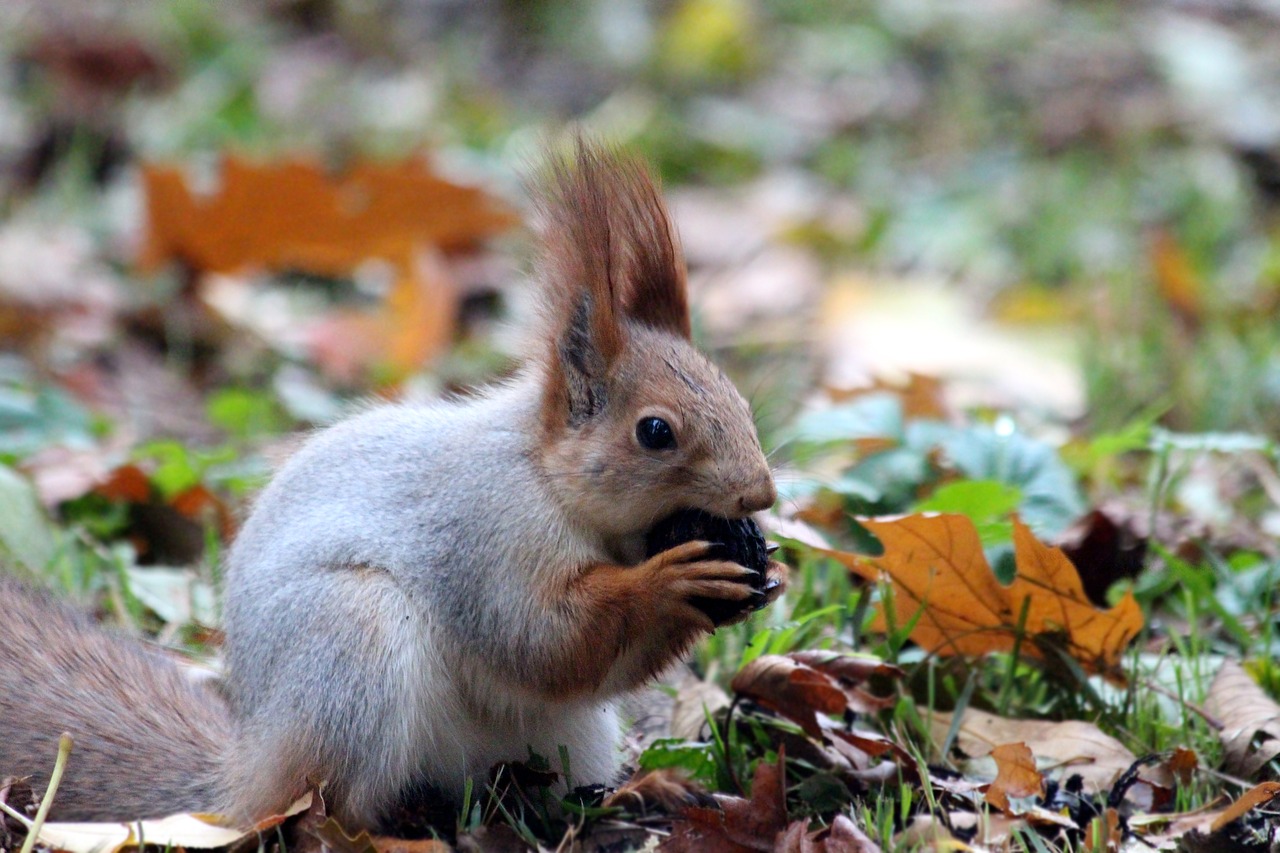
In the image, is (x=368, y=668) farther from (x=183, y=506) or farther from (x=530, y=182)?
(x=183, y=506)

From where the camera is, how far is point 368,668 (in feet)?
5.98

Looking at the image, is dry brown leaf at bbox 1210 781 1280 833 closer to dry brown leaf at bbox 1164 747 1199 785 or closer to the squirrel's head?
dry brown leaf at bbox 1164 747 1199 785

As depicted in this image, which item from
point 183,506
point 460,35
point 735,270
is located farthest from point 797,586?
point 460,35

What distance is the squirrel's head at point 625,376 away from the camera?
191 cm

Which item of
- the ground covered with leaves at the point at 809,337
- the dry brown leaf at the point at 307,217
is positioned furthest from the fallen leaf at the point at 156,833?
the dry brown leaf at the point at 307,217

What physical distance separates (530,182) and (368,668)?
668 mm

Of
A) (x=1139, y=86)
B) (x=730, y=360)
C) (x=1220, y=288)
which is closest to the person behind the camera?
(x=730, y=360)

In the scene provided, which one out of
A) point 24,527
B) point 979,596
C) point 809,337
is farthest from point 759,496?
point 809,337

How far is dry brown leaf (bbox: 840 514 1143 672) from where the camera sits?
2.13 meters

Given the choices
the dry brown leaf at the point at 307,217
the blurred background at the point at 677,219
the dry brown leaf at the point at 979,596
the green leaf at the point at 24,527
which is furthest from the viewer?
the dry brown leaf at the point at 307,217

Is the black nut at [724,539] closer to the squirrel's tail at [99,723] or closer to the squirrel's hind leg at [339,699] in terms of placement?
the squirrel's hind leg at [339,699]

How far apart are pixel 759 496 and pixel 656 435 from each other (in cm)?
16

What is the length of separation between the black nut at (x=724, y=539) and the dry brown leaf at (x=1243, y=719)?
687mm

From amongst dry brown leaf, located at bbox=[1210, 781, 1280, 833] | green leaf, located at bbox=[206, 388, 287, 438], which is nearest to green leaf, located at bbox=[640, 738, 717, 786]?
dry brown leaf, located at bbox=[1210, 781, 1280, 833]
